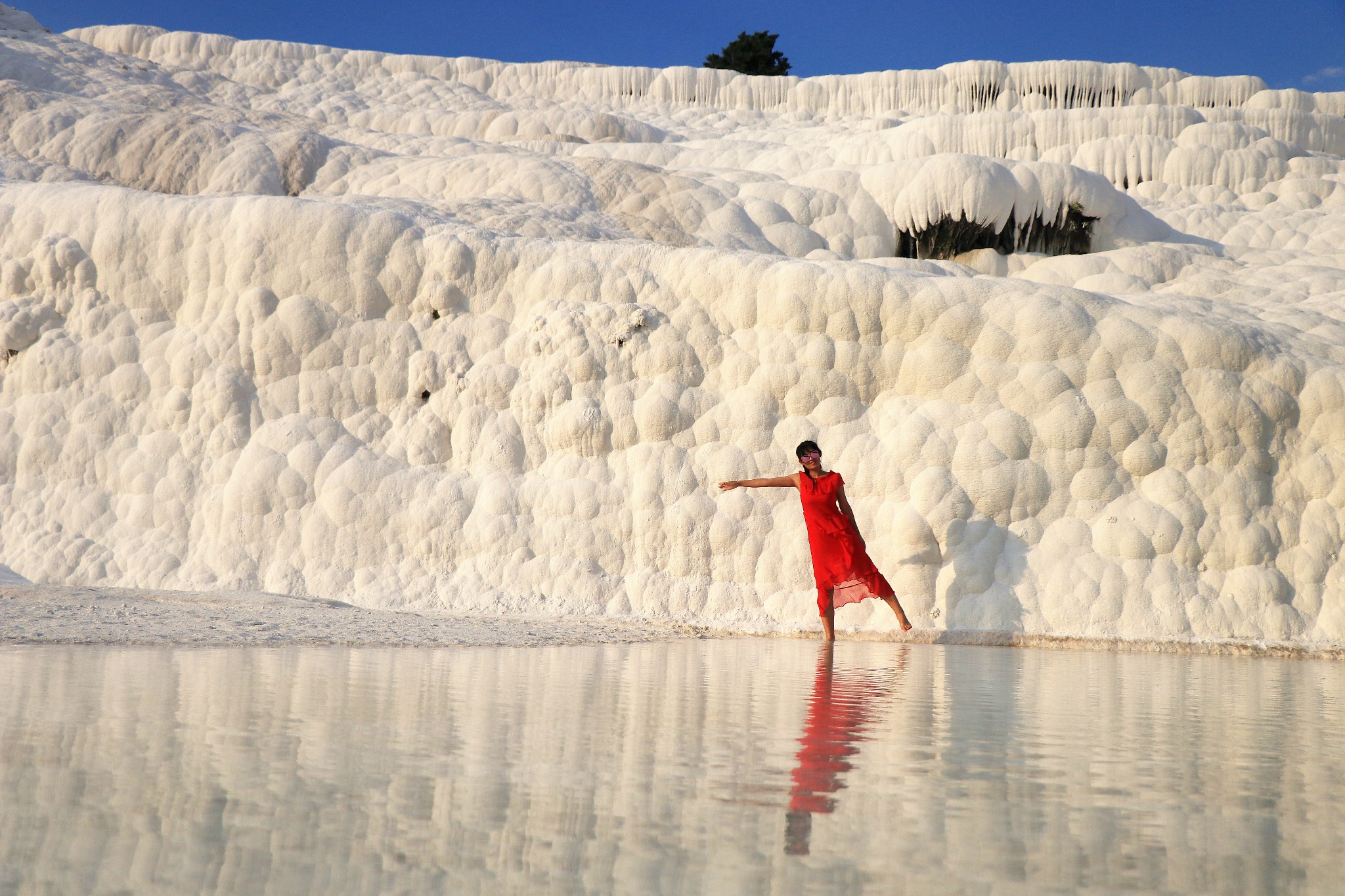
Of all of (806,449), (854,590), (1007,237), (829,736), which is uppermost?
(1007,237)

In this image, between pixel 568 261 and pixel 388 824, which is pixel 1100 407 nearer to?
pixel 568 261

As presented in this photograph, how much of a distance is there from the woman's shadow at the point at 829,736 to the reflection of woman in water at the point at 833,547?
6.11 feet

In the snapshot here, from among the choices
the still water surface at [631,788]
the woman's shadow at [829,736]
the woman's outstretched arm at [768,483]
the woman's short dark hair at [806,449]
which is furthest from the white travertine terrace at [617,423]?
the still water surface at [631,788]

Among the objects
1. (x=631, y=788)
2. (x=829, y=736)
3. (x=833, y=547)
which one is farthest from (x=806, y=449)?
(x=631, y=788)

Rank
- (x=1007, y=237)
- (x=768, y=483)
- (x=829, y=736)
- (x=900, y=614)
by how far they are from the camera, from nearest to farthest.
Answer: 1. (x=829, y=736)
2. (x=900, y=614)
3. (x=768, y=483)
4. (x=1007, y=237)

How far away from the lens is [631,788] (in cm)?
191

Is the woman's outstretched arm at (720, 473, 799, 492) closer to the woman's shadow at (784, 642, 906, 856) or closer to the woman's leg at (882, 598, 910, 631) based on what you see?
the woman's leg at (882, 598, 910, 631)

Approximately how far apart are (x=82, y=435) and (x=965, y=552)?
6135 mm

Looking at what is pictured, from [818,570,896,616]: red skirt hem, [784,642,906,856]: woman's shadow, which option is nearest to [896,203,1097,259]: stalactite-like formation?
[818,570,896,616]: red skirt hem

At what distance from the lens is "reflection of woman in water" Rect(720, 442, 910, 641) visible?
6414mm

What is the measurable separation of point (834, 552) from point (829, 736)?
3.96 meters

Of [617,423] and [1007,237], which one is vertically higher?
[1007,237]

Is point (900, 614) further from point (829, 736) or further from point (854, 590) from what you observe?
point (829, 736)

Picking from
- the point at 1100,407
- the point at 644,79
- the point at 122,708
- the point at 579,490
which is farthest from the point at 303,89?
the point at 122,708
